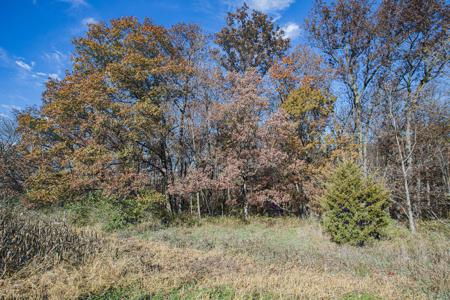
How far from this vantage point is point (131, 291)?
4016 mm

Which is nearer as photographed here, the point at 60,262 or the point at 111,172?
the point at 60,262

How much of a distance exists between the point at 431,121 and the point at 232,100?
11127mm

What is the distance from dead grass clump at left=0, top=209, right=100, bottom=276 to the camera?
13.9ft

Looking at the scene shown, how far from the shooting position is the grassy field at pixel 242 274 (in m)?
3.94

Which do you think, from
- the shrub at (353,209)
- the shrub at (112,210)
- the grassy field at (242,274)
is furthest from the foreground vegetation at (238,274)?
the shrub at (112,210)

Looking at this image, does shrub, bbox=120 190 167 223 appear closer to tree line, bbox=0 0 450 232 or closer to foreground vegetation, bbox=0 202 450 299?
tree line, bbox=0 0 450 232

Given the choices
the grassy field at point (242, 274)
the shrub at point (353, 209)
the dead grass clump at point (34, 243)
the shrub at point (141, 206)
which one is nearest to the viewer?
the grassy field at point (242, 274)

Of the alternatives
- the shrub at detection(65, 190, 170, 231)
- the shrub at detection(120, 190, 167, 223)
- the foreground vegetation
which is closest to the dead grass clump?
the foreground vegetation

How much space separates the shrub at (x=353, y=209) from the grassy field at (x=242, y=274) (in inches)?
35.7

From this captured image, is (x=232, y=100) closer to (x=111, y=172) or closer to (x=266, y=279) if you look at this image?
(x=111, y=172)

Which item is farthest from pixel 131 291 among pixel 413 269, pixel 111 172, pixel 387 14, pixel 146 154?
pixel 387 14

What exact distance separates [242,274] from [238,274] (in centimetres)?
9

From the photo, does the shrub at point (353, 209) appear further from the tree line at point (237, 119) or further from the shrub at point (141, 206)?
the shrub at point (141, 206)

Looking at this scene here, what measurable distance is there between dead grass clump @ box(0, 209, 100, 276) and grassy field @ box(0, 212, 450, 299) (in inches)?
7.5
